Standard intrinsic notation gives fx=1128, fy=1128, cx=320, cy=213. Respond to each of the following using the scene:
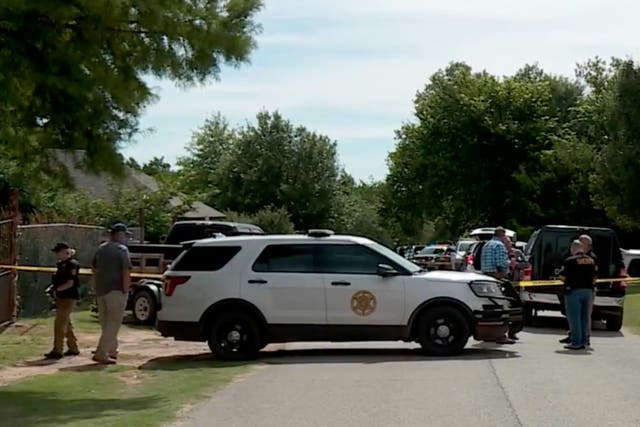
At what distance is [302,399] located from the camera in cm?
1195

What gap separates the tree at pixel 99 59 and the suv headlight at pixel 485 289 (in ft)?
17.9

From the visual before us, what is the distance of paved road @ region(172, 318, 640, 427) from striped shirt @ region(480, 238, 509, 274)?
253 cm

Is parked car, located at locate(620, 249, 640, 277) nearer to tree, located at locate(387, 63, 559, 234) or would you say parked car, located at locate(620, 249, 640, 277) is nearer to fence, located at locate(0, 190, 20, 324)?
fence, located at locate(0, 190, 20, 324)

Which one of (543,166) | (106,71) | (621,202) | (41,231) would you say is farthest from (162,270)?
(543,166)

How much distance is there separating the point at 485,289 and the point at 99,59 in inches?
272

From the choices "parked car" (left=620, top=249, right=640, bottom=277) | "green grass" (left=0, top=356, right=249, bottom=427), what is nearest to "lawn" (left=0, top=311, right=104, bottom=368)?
"green grass" (left=0, top=356, right=249, bottom=427)

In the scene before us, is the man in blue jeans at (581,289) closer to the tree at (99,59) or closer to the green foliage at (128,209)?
the tree at (99,59)

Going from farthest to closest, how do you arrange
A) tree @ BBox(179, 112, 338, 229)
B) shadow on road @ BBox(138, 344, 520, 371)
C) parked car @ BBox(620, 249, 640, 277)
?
tree @ BBox(179, 112, 338, 229) < parked car @ BBox(620, 249, 640, 277) < shadow on road @ BBox(138, 344, 520, 371)

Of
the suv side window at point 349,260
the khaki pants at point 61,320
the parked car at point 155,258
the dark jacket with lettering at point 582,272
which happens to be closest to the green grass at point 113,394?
the khaki pants at point 61,320

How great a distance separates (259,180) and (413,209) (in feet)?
30.8

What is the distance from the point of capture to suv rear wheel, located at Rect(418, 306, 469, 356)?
16250 millimetres

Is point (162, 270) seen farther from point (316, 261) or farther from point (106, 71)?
point (106, 71)

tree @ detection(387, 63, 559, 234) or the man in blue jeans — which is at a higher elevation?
tree @ detection(387, 63, 559, 234)

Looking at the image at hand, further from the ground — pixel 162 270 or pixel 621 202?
pixel 621 202
